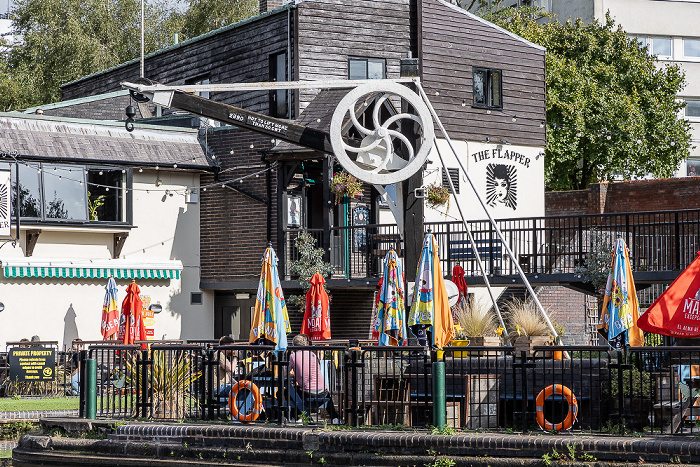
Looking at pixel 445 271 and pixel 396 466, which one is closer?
pixel 396 466

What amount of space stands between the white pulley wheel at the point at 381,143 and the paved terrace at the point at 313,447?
403 cm

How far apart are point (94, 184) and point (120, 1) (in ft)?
58.6

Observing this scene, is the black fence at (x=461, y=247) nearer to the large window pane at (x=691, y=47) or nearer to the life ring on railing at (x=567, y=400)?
the life ring on railing at (x=567, y=400)

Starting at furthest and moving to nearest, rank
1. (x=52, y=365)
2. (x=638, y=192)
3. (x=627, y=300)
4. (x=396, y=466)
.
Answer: (x=638, y=192) < (x=52, y=365) < (x=627, y=300) < (x=396, y=466)

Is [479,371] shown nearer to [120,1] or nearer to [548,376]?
[548,376]

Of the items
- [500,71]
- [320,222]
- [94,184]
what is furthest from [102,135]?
[500,71]

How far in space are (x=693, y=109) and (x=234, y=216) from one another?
981 inches

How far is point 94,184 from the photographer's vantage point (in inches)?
949

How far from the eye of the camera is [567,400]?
11641 millimetres

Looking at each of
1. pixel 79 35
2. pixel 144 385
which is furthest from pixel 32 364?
pixel 79 35

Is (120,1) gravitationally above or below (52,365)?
above

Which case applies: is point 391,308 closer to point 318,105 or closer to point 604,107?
point 318,105

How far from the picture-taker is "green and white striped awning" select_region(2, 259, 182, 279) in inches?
904

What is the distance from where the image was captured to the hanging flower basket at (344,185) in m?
23.9
